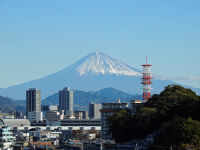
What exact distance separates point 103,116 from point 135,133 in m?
29.7

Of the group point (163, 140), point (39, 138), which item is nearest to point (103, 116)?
point (39, 138)

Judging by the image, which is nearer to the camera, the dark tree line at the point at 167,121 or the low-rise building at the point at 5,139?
the dark tree line at the point at 167,121

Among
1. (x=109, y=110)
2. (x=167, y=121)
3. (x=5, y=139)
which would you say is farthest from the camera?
(x=109, y=110)

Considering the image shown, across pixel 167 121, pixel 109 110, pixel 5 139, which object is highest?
pixel 109 110

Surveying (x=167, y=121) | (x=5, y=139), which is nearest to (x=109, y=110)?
(x=5, y=139)

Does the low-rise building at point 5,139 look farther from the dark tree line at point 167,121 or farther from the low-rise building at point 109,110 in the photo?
the dark tree line at point 167,121

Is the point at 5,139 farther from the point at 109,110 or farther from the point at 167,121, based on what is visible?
the point at 167,121

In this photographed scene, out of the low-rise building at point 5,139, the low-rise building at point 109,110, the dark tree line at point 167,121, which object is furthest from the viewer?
the low-rise building at point 109,110

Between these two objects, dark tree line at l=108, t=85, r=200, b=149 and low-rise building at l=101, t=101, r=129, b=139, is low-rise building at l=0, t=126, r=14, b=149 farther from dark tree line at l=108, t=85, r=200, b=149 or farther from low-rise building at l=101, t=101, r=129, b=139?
dark tree line at l=108, t=85, r=200, b=149

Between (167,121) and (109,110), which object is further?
(109,110)

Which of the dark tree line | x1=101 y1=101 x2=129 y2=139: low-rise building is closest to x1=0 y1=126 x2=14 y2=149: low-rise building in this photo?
x1=101 y1=101 x2=129 y2=139: low-rise building

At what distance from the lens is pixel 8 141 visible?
269 feet

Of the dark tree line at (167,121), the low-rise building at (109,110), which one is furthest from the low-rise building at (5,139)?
the dark tree line at (167,121)

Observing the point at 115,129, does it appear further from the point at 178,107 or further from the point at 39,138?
the point at 39,138
